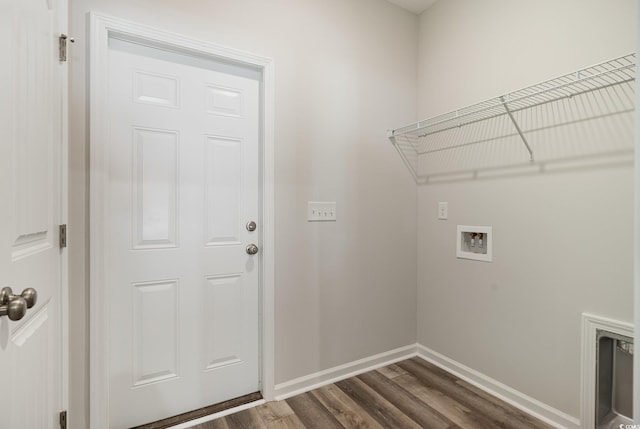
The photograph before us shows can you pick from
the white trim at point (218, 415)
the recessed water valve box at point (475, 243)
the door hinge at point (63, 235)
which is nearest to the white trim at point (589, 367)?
the recessed water valve box at point (475, 243)

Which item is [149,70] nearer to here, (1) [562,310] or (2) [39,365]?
(2) [39,365]

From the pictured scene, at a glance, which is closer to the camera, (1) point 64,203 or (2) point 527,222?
(1) point 64,203

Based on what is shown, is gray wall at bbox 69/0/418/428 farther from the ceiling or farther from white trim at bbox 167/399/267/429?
white trim at bbox 167/399/267/429

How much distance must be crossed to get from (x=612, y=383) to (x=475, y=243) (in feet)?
3.13

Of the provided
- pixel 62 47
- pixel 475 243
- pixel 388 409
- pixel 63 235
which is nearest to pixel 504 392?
pixel 388 409

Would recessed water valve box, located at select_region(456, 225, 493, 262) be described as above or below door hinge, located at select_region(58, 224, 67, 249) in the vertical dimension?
below

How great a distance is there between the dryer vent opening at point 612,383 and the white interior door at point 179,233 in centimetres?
183

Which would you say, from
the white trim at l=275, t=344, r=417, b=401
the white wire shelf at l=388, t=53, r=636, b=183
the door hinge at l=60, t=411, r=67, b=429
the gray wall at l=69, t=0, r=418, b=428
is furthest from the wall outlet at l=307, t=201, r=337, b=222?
the door hinge at l=60, t=411, r=67, b=429

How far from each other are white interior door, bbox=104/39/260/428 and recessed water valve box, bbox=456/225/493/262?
1.41m

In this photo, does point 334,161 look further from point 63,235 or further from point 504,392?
point 504,392

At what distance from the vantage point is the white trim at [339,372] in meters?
1.95

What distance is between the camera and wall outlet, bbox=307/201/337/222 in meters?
2.04

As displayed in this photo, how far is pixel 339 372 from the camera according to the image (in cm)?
215

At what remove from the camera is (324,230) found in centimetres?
210
